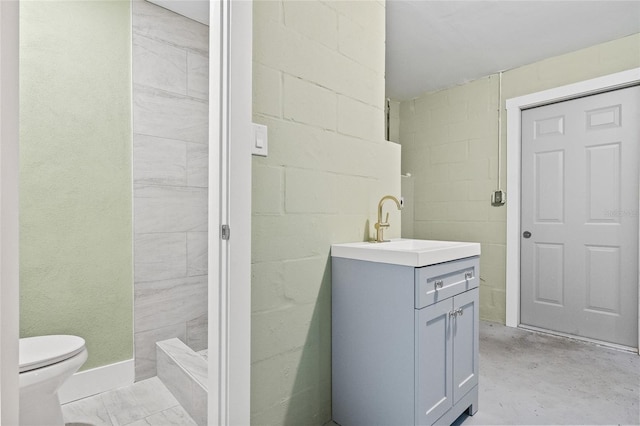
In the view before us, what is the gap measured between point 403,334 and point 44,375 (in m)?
1.56

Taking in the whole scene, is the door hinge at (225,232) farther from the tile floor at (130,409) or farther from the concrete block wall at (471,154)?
the concrete block wall at (471,154)

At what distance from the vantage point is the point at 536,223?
10.1 feet

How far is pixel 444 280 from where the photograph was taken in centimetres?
150

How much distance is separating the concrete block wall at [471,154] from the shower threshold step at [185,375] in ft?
8.65

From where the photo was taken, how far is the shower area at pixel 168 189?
2.25 meters

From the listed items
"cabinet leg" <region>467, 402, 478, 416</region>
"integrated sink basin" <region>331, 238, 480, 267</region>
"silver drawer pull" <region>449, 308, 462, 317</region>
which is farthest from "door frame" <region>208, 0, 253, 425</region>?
"cabinet leg" <region>467, 402, 478, 416</region>

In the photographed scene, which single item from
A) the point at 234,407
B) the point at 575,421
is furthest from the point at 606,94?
the point at 234,407

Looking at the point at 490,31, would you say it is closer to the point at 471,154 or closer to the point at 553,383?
the point at 471,154

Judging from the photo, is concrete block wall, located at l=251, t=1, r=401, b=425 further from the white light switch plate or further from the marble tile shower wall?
the marble tile shower wall

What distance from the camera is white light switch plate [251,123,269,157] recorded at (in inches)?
53.9

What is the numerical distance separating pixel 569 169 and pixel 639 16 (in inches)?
43.8

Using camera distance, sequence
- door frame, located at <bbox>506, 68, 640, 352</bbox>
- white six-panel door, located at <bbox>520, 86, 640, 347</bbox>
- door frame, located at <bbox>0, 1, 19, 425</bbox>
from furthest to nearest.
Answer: door frame, located at <bbox>506, 68, 640, 352</bbox> < white six-panel door, located at <bbox>520, 86, 640, 347</bbox> < door frame, located at <bbox>0, 1, 19, 425</bbox>

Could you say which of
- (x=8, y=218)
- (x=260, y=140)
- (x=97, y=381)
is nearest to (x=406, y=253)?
(x=260, y=140)

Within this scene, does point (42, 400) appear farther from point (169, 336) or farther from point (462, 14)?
point (462, 14)
